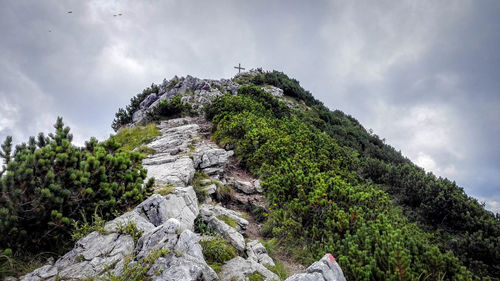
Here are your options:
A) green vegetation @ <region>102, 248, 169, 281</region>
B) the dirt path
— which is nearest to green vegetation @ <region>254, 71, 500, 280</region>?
the dirt path

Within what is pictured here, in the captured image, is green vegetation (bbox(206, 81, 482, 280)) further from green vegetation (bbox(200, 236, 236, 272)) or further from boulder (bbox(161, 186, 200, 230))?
boulder (bbox(161, 186, 200, 230))

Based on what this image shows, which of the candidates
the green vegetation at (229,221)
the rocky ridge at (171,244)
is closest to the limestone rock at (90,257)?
the rocky ridge at (171,244)

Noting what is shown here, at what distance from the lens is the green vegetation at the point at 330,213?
4.58 m

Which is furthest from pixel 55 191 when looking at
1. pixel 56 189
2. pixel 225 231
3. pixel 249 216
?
pixel 249 216

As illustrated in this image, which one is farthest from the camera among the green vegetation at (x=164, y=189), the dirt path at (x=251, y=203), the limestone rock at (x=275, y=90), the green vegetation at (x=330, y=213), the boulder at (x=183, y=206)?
Answer: the limestone rock at (x=275, y=90)

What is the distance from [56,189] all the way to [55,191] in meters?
0.07

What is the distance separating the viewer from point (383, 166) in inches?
474

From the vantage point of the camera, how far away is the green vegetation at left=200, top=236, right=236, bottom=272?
440cm

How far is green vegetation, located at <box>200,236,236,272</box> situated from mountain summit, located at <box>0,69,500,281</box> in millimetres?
21

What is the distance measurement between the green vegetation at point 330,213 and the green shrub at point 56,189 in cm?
380

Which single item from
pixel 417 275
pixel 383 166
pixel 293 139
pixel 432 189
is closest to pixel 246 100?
pixel 293 139

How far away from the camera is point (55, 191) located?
4.34 meters

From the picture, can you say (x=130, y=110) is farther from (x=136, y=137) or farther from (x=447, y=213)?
(x=447, y=213)

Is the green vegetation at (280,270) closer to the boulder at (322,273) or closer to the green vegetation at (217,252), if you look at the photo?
the green vegetation at (217,252)
